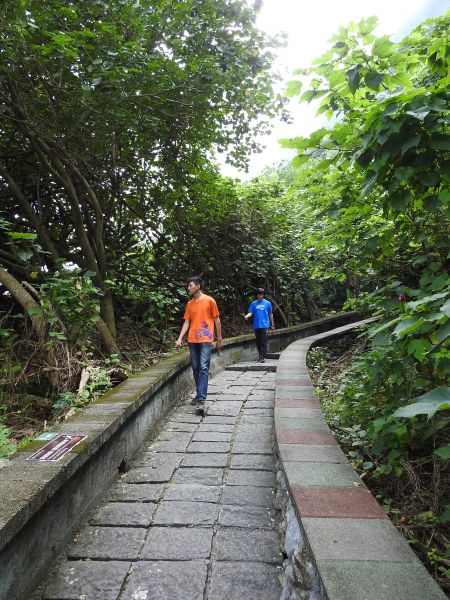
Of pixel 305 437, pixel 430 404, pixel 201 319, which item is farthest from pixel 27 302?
pixel 430 404

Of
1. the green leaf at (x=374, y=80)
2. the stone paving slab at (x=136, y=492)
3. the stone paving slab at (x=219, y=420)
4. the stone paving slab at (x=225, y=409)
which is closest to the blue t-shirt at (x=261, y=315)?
the stone paving slab at (x=225, y=409)

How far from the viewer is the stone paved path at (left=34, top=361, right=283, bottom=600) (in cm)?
199

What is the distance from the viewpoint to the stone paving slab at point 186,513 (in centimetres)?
256

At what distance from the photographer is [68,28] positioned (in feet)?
16.3

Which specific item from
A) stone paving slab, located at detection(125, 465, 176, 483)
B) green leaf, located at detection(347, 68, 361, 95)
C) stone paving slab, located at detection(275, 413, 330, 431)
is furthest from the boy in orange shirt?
green leaf, located at detection(347, 68, 361, 95)

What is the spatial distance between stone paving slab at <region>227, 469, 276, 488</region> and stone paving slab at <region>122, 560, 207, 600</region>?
1.02m

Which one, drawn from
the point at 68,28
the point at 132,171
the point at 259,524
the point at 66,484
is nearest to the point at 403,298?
the point at 259,524

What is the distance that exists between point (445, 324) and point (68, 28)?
5.71 meters

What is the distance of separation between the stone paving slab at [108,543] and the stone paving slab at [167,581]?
6.3 inches

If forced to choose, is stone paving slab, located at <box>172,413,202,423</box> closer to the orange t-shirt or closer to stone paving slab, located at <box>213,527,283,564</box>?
the orange t-shirt

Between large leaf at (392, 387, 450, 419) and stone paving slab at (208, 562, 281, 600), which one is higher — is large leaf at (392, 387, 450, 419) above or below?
above

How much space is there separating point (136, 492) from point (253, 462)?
3.48 feet

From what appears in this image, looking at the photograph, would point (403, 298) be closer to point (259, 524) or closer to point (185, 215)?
point (259, 524)

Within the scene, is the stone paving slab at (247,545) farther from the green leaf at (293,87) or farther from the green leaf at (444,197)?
the green leaf at (293,87)
